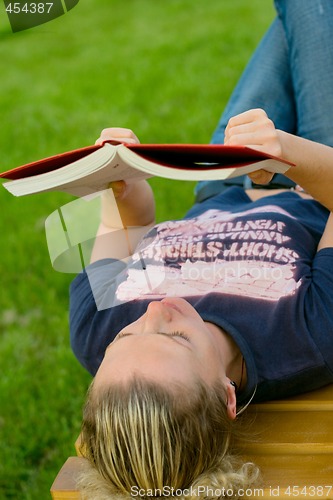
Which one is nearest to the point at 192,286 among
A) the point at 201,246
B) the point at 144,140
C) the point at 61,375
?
the point at 201,246

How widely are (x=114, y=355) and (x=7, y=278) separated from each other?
76.0 inches

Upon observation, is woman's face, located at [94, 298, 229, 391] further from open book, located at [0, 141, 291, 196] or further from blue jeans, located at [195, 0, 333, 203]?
blue jeans, located at [195, 0, 333, 203]

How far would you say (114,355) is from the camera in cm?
161

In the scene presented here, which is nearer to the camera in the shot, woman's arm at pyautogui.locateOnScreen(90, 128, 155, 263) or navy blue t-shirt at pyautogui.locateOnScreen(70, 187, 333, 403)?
navy blue t-shirt at pyautogui.locateOnScreen(70, 187, 333, 403)

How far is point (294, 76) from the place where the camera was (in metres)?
2.62

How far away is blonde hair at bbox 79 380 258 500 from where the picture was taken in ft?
4.93

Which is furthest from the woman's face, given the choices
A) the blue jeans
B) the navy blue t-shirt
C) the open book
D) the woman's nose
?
the blue jeans

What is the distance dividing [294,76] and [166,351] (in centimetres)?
149

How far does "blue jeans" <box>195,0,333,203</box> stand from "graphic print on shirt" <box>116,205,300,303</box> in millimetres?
534

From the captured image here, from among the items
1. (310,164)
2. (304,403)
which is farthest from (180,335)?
(310,164)

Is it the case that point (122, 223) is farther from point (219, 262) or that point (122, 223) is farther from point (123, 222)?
point (219, 262)

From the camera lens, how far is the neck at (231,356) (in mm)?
1768

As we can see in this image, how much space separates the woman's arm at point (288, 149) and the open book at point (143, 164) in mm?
74

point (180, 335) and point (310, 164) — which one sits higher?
point (310, 164)
